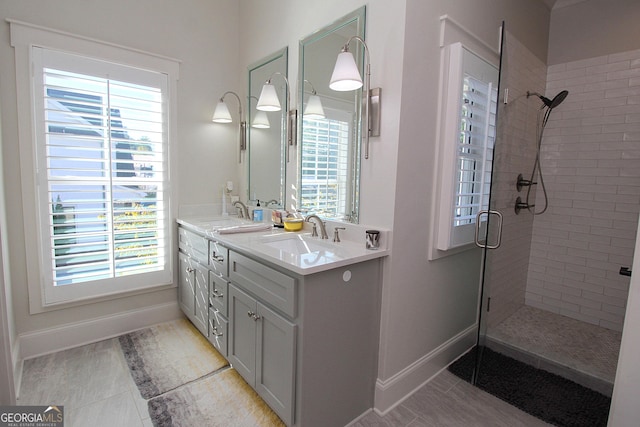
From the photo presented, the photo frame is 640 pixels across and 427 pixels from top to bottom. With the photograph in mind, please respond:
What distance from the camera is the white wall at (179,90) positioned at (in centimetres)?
209

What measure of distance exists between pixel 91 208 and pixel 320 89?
186 cm

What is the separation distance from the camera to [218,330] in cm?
217

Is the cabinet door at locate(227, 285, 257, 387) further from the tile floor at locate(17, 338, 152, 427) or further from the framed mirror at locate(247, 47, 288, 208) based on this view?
the framed mirror at locate(247, 47, 288, 208)

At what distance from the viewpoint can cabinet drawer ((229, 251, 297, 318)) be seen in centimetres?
150

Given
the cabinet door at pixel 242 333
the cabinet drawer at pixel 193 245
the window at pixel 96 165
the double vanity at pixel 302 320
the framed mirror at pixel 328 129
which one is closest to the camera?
the double vanity at pixel 302 320

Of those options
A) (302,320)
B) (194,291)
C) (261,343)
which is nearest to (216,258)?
(194,291)

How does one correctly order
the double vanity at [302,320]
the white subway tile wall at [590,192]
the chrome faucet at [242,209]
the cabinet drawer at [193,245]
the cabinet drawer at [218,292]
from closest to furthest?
the double vanity at [302,320] → the cabinet drawer at [218,292] → the cabinet drawer at [193,245] → the white subway tile wall at [590,192] → the chrome faucet at [242,209]

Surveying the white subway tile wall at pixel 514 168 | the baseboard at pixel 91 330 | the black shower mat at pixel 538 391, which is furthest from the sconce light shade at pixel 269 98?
the black shower mat at pixel 538 391

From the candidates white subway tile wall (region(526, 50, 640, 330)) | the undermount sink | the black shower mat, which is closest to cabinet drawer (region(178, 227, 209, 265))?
the undermount sink

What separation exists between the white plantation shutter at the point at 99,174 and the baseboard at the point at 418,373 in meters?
2.02

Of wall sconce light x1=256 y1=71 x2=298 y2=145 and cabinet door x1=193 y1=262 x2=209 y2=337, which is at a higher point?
wall sconce light x1=256 y1=71 x2=298 y2=145

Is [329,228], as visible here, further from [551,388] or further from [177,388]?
[551,388]

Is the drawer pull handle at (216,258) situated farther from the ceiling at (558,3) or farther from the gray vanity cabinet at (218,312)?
the ceiling at (558,3)

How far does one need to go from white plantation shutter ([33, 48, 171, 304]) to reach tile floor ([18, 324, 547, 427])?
20.8 inches
